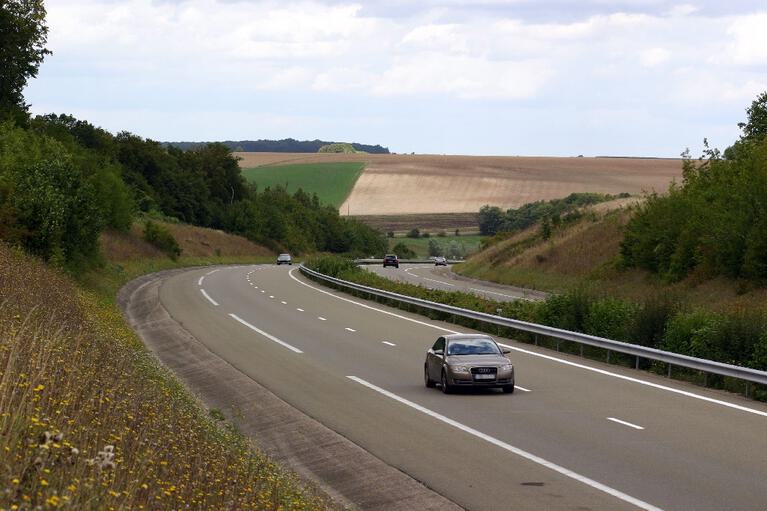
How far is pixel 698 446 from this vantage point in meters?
17.0

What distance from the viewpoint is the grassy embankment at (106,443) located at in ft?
26.4

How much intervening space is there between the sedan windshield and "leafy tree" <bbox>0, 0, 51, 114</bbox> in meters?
61.2

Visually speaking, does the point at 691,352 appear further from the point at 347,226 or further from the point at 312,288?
the point at 347,226

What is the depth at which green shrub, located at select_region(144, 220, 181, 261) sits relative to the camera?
333 ft

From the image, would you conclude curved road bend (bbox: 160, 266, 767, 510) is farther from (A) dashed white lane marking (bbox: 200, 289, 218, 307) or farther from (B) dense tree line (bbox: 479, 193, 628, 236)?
(B) dense tree line (bbox: 479, 193, 628, 236)

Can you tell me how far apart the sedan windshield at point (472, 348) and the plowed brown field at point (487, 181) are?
125 m

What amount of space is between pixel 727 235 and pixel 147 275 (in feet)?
120

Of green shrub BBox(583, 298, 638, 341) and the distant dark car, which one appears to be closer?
green shrub BBox(583, 298, 638, 341)

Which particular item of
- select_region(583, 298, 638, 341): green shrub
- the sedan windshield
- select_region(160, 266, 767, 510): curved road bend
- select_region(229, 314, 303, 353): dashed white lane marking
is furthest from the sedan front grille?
select_region(229, 314, 303, 353): dashed white lane marking

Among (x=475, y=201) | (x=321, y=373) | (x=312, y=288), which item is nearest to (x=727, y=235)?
(x=312, y=288)

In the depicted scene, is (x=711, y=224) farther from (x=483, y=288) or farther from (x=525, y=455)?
(x=525, y=455)

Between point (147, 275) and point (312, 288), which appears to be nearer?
point (312, 288)

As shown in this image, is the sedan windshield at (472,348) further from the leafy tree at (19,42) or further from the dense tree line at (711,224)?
the leafy tree at (19,42)

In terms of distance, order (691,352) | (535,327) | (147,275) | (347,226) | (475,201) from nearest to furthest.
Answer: (691,352)
(535,327)
(147,275)
(475,201)
(347,226)
